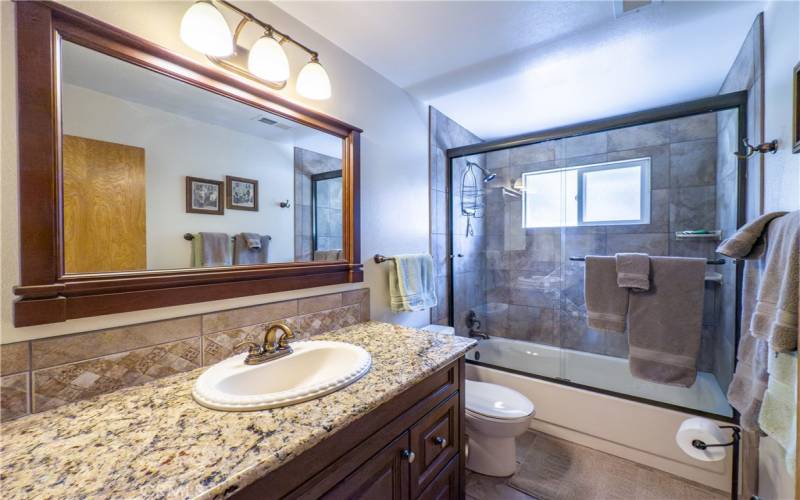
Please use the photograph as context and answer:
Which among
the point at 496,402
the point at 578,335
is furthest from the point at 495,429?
the point at 578,335

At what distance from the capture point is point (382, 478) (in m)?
0.92

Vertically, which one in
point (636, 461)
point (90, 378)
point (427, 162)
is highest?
point (427, 162)

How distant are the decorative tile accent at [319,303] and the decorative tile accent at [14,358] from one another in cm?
77

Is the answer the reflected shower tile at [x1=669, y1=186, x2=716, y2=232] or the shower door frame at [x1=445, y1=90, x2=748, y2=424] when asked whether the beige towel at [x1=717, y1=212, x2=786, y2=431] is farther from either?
the reflected shower tile at [x1=669, y1=186, x2=716, y2=232]

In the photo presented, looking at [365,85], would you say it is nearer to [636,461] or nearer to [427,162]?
[427,162]

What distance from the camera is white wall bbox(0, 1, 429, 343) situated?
2.46 ft

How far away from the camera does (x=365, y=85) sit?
69.7 inches

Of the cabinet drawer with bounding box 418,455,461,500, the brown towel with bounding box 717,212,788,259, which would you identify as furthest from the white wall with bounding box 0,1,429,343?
the brown towel with bounding box 717,212,788,259

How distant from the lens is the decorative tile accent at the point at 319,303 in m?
1.39

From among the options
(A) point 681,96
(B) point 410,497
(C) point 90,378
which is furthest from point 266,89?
(A) point 681,96

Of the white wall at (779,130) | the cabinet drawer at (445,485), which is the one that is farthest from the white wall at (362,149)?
the white wall at (779,130)

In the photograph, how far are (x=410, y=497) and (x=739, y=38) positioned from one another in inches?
101

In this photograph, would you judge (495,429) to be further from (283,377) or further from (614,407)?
(283,377)

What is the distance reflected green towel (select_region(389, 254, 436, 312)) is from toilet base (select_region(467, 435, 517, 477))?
2.68 ft
